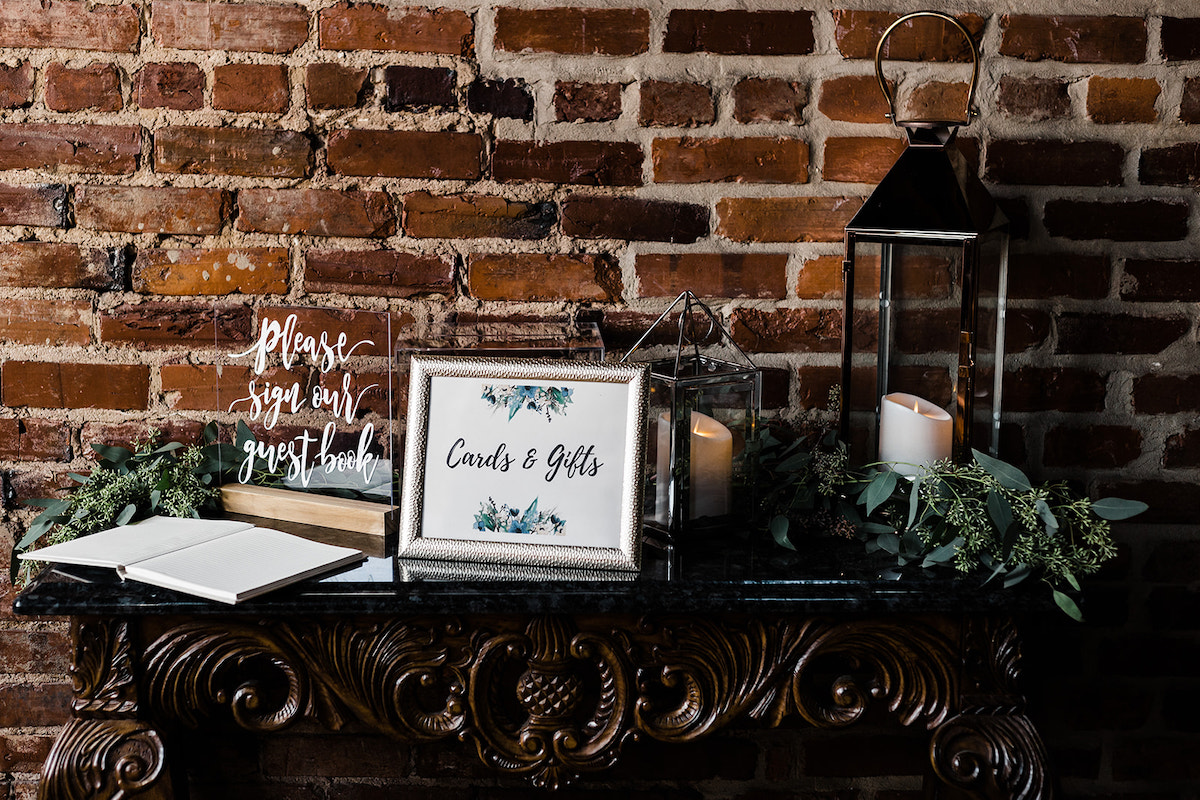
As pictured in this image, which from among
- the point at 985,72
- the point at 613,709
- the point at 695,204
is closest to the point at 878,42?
the point at 985,72

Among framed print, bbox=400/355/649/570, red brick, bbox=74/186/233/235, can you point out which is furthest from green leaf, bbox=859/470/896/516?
red brick, bbox=74/186/233/235

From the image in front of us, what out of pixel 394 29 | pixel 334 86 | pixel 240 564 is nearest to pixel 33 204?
pixel 334 86

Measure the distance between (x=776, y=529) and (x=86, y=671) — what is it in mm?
737

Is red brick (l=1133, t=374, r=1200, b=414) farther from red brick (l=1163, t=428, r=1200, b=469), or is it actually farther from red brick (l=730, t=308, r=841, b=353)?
red brick (l=730, t=308, r=841, b=353)

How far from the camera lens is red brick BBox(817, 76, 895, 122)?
46.3 inches

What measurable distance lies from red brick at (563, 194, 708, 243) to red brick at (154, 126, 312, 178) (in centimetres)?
37

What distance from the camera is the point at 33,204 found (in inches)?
46.0

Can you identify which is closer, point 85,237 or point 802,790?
point 85,237

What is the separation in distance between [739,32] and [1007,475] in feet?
2.21

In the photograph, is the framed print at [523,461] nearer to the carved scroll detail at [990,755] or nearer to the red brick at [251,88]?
the carved scroll detail at [990,755]

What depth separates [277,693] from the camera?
51.0 inches

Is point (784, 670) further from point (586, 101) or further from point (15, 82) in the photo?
point (15, 82)

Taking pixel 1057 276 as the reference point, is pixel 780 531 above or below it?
below

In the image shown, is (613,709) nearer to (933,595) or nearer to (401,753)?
(933,595)
